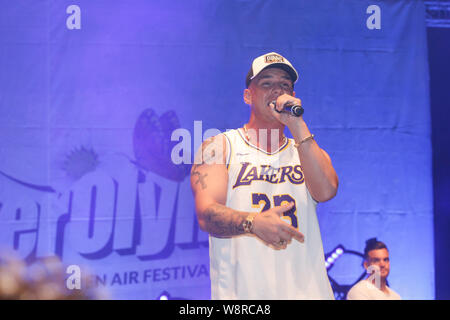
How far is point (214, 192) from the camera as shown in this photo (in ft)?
6.77

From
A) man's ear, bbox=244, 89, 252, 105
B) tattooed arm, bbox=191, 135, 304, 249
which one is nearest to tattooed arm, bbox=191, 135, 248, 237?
tattooed arm, bbox=191, 135, 304, 249

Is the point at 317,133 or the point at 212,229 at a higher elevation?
the point at 317,133

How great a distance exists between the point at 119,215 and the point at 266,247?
1.57 meters

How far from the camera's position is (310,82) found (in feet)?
11.5

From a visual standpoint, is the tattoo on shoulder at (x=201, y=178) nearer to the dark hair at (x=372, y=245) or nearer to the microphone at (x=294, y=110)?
the microphone at (x=294, y=110)

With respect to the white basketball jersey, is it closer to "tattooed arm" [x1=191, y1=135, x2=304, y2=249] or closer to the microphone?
"tattooed arm" [x1=191, y1=135, x2=304, y2=249]

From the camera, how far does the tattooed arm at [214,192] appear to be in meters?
1.92

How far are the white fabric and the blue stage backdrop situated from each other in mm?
255

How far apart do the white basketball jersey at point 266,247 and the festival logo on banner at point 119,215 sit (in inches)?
50.2

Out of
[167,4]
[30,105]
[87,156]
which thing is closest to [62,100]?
[30,105]

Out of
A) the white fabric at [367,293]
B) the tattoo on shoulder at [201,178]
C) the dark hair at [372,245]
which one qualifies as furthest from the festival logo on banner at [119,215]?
the tattoo on shoulder at [201,178]

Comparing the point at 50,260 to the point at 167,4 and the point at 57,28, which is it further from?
the point at 167,4

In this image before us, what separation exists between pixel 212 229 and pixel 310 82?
1.89 metres

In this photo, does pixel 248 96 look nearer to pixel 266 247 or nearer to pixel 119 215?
pixel 266 247
